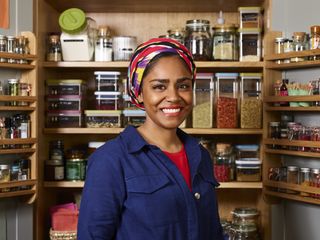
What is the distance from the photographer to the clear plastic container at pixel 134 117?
198 centimetres

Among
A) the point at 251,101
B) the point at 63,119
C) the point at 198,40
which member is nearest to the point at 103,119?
the point at 63,119

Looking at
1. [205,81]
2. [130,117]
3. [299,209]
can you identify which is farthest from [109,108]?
[299,209]

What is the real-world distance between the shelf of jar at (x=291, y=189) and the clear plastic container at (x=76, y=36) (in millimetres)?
940

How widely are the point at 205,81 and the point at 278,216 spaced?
646 millimetres

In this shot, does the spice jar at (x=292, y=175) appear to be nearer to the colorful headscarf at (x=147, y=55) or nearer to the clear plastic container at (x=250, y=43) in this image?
the clear plastic container at (x=250, y=43)

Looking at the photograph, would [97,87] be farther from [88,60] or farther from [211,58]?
[211,58]

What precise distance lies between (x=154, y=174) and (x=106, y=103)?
38.9 inches

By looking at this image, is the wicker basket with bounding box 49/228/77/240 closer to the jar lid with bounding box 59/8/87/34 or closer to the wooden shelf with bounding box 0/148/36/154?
the wooden shelf with bounding box 0/148/36/154

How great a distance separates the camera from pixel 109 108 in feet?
6.56

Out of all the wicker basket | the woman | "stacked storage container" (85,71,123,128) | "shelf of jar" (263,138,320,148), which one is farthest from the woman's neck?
the wicker basket

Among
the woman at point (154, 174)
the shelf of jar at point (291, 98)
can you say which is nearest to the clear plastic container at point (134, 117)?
the shelf of jar at point (291, 98)

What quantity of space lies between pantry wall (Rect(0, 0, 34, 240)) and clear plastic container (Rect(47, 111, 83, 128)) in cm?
25

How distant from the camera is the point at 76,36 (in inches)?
76.8

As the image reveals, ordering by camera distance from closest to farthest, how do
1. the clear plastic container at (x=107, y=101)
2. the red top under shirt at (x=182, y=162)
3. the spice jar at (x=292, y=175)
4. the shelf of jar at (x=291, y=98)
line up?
1. the red top under shirt at (x=182, y=162)
2. the shelf of jar at (x=291, y=98)
3. the spice jar at (x=292, y=175)
4. the clear plastic container at (x=107, y=101)
